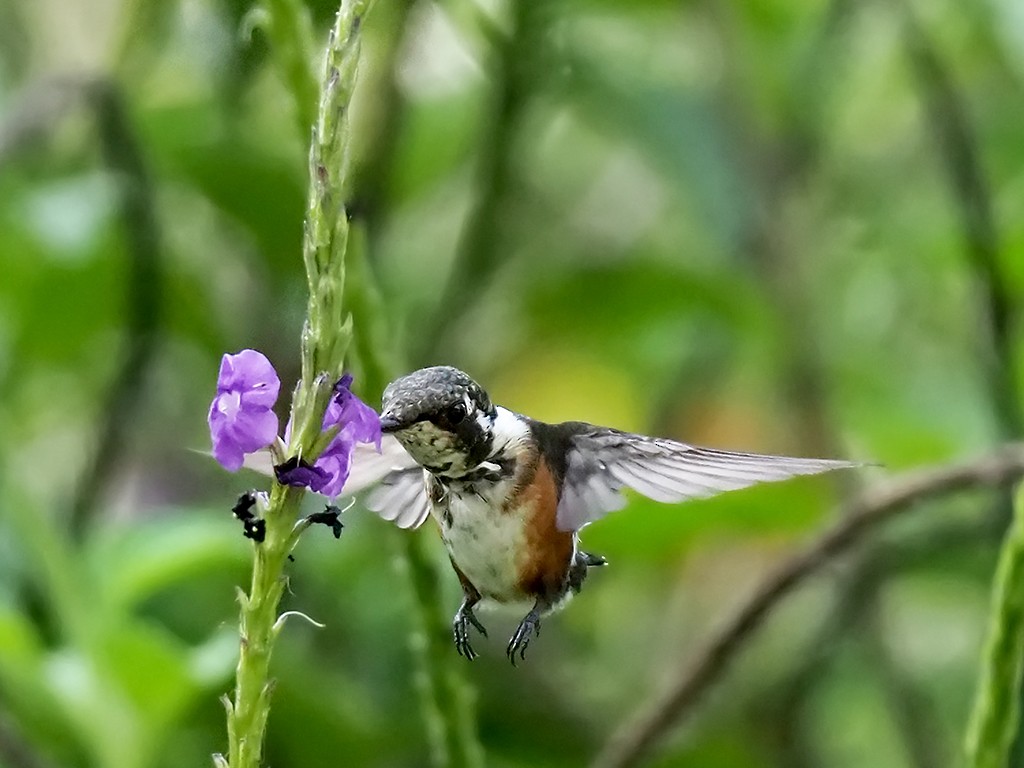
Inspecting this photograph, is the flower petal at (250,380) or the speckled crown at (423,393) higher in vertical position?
the speckled crown at (423,393)

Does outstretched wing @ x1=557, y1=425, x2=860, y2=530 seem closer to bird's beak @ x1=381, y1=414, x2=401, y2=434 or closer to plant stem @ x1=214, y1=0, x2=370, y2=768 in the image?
bird's beak @ x1=381, y1=414, x2=401, y2=434

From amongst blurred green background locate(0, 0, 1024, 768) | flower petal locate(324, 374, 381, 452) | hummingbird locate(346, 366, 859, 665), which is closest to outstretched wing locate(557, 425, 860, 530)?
hummingbird locate(346, 366, 859, 665)

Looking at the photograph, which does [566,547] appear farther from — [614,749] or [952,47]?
[952,47]

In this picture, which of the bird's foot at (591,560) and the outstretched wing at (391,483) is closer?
the outstretched wing at (391,483)

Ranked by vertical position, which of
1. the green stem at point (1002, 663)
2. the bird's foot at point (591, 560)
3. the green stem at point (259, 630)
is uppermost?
the bird's foot at point (591, 560)

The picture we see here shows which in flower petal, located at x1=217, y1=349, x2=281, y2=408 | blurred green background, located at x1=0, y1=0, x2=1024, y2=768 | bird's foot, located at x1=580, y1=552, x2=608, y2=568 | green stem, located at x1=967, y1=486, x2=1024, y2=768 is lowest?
green stem, located at x1=967, y1=486, x2=1024, y2=768

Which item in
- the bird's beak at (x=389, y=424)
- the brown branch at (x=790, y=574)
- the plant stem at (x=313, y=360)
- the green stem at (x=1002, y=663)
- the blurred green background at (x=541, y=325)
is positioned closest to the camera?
the plant stem at (x=313, y=360)

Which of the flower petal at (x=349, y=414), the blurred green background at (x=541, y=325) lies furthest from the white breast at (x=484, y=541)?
the blurred green background at (x=541, y=325)

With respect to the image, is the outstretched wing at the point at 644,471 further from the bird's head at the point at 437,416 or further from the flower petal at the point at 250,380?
the flower petal at the point at 250,380
